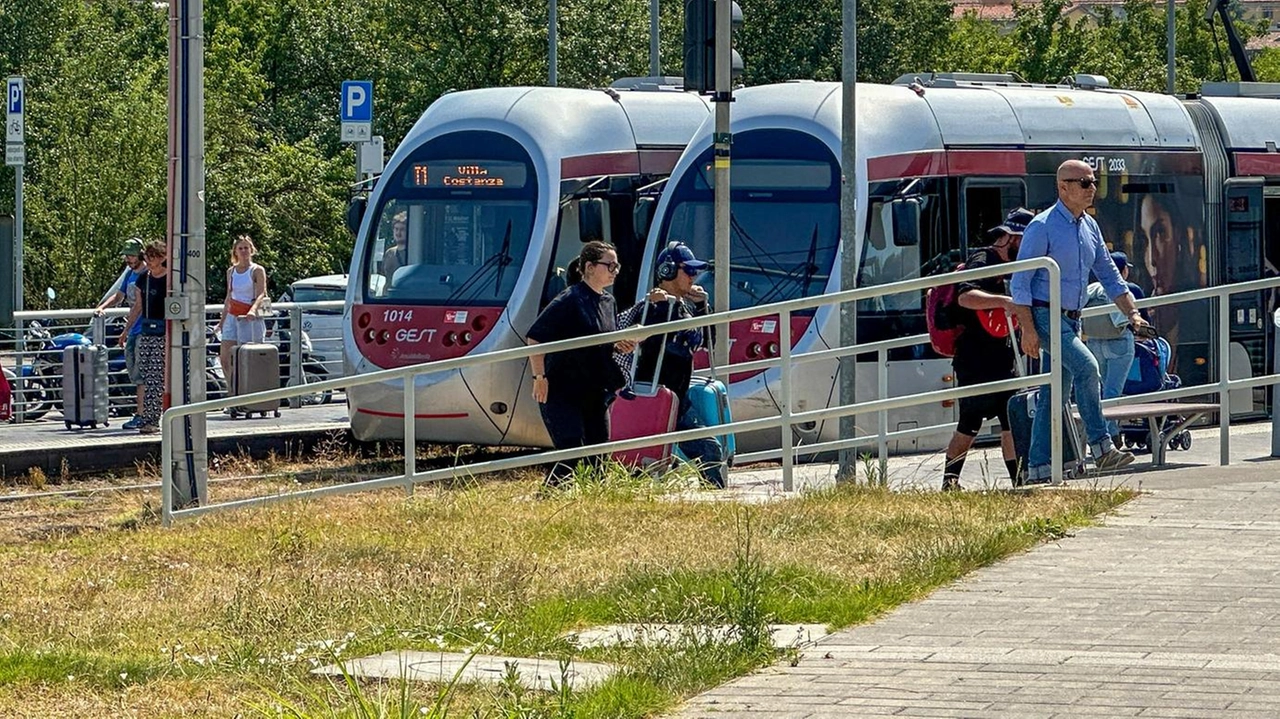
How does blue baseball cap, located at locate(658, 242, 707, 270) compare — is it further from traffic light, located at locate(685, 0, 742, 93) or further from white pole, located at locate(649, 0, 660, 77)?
white pole, located at locate(649, 0, 660, 77)

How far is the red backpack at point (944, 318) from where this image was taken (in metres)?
12.5

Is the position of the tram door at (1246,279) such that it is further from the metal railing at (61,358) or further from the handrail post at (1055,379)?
the handrail post at (1055,379)

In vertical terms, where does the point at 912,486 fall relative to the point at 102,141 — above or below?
below

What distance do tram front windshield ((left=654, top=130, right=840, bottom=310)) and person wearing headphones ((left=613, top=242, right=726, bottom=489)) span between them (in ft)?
13.0

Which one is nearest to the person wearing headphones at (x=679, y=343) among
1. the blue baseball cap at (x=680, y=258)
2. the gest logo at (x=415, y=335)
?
the blue baseball cap at (x=680, y=258)

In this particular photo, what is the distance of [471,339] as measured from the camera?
1759cm

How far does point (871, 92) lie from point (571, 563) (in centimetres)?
926

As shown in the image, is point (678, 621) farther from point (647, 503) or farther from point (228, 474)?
point (228, 474)

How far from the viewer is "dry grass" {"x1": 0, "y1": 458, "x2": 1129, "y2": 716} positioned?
730 centimetres

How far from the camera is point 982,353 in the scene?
40.6 ft

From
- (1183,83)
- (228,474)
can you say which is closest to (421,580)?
(228,474)

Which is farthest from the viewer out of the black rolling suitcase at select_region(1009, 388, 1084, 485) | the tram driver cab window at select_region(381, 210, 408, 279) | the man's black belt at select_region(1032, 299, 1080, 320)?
the tram driver cab window at select_region(381, 210, 408, 279)

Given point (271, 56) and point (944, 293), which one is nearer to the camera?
point (944, 293)

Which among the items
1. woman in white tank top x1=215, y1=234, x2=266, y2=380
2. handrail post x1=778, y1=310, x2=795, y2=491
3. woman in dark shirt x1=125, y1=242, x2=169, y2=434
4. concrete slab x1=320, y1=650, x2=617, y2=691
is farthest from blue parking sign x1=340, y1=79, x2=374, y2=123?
concrete slab x1=320, y1=650, x2=617, y2=691
